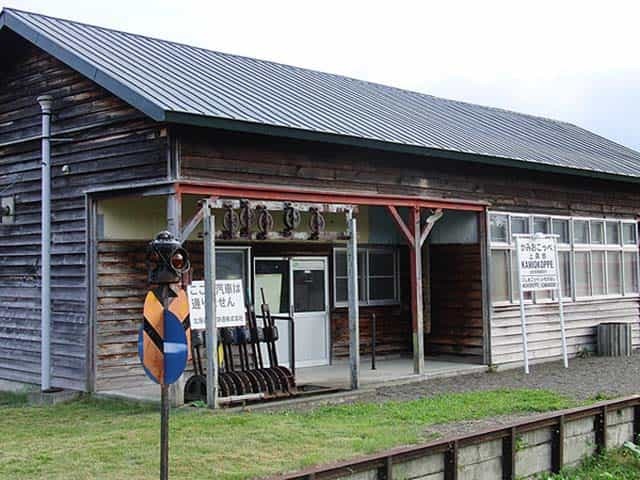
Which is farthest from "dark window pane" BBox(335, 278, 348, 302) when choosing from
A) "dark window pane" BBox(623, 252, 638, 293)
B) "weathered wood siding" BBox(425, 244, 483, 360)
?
"dark window pane" BBox(623, 252, 638, 293)

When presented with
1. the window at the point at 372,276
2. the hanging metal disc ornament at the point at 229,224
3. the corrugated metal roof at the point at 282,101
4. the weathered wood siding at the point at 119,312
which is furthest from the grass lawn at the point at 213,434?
the window at the point at 372,276

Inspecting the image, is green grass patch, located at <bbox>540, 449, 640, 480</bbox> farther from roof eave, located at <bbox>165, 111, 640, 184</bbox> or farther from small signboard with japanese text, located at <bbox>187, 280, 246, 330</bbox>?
roof eave, located at <bbox>165, 111, 640, 184</bbox>

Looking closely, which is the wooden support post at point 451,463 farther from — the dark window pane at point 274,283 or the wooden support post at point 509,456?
the dark window pane at point 274,283

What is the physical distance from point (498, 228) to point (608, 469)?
6119 millimetres

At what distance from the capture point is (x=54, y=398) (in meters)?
11.6

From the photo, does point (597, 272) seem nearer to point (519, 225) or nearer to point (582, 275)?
point (582, 275)

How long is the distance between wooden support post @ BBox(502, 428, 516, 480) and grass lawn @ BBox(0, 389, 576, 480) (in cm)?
77

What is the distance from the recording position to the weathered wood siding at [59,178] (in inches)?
445

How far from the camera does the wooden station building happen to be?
36.6 feet

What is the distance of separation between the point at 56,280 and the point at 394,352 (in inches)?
254

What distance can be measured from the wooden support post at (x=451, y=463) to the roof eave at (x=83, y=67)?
4.71m

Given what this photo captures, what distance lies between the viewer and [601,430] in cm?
993

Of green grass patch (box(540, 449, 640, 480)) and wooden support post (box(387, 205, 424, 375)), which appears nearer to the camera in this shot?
green grass patch (box(540, 449, 640, 480))

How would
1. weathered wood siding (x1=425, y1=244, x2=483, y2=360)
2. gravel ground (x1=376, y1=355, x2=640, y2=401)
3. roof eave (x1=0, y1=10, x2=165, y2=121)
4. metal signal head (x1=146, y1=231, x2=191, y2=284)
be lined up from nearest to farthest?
1. metal signal head (x1=146, y1=231, x2=191, y2=284)
2. roof eave (x1=0, y1=10, x2=165, y2=121)
3. gravel ground (x1=376, y1=355, x2=640, y2=401)
4. weathered wood siding (x1=425, y1=244, x2=483, y2=360)
